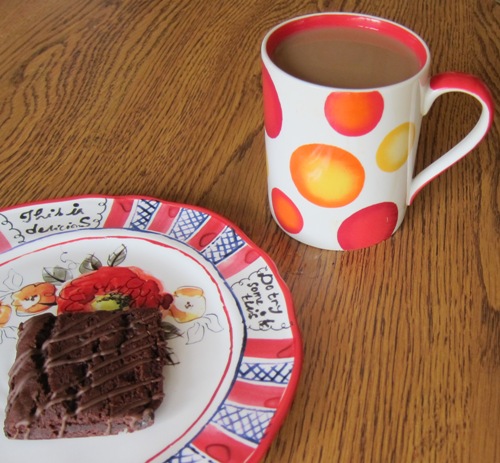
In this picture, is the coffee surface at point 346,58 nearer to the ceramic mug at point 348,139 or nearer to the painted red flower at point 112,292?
the ceramic mug at point 348,139

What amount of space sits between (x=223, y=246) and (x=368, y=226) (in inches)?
6.0

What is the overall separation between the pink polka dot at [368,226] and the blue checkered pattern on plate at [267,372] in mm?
170

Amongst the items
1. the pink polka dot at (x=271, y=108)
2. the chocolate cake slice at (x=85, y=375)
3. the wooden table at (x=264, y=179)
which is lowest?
the wooden table at (x=264, y=179)

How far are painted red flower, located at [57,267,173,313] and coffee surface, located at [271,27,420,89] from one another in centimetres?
25

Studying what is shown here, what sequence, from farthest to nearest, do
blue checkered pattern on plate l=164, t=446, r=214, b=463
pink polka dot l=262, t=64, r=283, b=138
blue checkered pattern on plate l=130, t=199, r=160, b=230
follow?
blue checkered pattern on plate l=130, t=199, r=160, b=230 → pink polka dot l=262, t=64, r=283, b=138 → blue checkered pattern on plate l=164, t=446, r=214, b=463

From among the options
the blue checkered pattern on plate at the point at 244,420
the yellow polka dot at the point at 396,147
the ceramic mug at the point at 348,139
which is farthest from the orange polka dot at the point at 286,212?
the blue checkered pattern on plate at the point at 244,420

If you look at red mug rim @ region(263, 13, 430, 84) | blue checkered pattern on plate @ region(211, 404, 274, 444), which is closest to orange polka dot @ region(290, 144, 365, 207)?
red mug rim @ region(263, 13, 430, 84)

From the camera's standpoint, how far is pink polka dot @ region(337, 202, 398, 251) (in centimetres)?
62

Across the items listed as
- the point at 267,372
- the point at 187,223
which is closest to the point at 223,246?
the point at 187,223

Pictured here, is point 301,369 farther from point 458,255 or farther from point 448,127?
point 448,127

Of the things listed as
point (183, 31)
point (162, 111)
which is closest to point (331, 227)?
point (162, 111)

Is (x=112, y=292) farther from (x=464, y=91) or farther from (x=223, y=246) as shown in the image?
(x=464, y=91)

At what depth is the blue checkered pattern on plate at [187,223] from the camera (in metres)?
0.66

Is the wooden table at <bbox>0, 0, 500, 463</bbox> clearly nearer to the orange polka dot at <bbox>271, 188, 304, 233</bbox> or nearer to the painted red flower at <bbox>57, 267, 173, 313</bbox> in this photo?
the orange polka dot at <bbox>271, 188, 304, 233</bbox>
